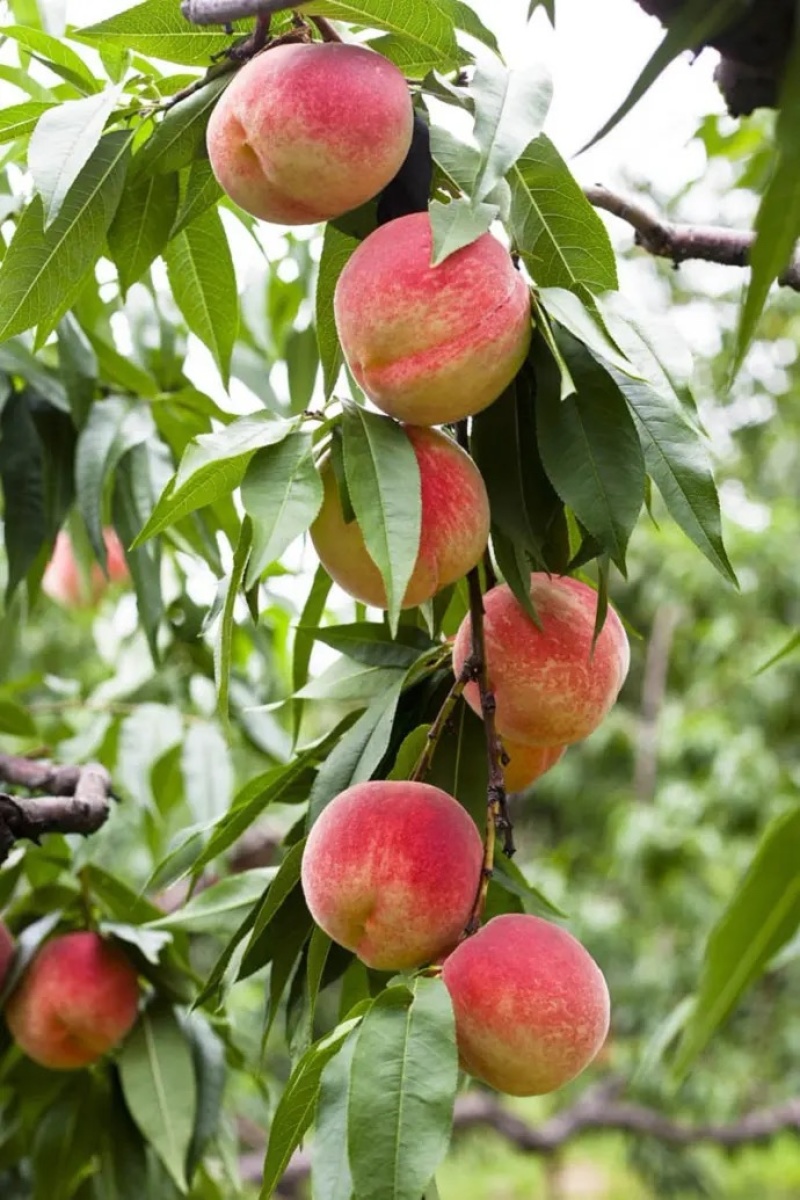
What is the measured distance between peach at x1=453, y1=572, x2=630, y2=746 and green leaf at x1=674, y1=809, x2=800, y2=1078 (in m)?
0.20

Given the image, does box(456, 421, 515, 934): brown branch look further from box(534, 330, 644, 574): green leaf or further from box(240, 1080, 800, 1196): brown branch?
box(240, 1080, 800, 1196): brown branch

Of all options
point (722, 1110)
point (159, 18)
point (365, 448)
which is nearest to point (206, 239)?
point (159, 18)

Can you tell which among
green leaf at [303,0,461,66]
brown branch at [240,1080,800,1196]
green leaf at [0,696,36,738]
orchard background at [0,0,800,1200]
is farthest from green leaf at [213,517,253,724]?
brown branch at [240,1080,800,1196]

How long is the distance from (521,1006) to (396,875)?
0.07 m

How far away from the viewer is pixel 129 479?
40.4 inches

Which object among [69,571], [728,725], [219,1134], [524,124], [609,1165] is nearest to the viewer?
[524,124]

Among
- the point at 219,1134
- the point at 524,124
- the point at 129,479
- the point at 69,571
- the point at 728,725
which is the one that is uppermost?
the point at 524,124

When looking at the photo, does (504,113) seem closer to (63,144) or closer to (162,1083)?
(63,144)

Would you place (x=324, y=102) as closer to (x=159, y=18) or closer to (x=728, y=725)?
(x=159, y=18)

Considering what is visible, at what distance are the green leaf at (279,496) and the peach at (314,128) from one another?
10 cm

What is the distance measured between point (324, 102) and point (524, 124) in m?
0.08

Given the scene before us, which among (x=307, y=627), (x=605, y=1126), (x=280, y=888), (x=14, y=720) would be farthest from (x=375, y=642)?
(x=605, y=1126)

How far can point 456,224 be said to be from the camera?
51 centimetres

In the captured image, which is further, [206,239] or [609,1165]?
[609,1165]
